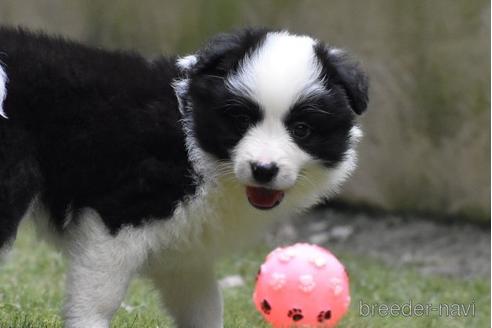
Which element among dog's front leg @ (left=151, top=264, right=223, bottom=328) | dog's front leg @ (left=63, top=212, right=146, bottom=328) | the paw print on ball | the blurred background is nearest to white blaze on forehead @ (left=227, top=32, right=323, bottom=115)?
dog's front leg @ (left=63, top=212, right=146, bottom=328)

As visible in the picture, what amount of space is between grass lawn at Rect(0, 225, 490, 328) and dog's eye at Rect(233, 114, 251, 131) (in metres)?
1.42

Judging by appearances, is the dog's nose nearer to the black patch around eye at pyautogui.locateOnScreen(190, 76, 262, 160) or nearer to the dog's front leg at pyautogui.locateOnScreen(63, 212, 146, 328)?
the black patch around eye at pyautogui.locateOnScreen(190, 76, 262, 160)

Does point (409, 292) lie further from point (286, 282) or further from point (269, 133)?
point (269, 133)

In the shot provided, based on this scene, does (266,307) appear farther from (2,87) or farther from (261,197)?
(2,87)

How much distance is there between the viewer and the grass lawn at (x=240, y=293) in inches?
231

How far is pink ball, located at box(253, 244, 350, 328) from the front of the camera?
545 centimetres

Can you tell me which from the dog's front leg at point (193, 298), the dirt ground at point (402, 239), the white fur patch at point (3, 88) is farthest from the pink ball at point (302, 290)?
the dirt ground at point (402, 239)

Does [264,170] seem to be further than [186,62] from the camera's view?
No

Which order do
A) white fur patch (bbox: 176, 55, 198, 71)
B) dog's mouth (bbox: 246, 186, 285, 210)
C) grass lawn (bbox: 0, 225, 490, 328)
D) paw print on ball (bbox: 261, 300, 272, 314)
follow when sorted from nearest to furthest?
dog's mouth (bbox: 246, 186, 285, 210) → white fur patch (bbox: 176, 55, 198, 71) → paw print on ball (bbox: 261, 300, 272, 314) → grass lawn (bbox: 0, 225, 490, 328)

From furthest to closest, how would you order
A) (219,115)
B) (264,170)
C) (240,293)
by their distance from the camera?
(240,293), (219,115), (264,170)

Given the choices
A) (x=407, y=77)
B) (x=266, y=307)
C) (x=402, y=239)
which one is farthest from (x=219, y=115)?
(x=402, y=239)

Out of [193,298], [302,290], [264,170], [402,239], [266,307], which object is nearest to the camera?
[264,170]

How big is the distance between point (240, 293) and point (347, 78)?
305 cm

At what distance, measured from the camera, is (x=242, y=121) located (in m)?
4.55
